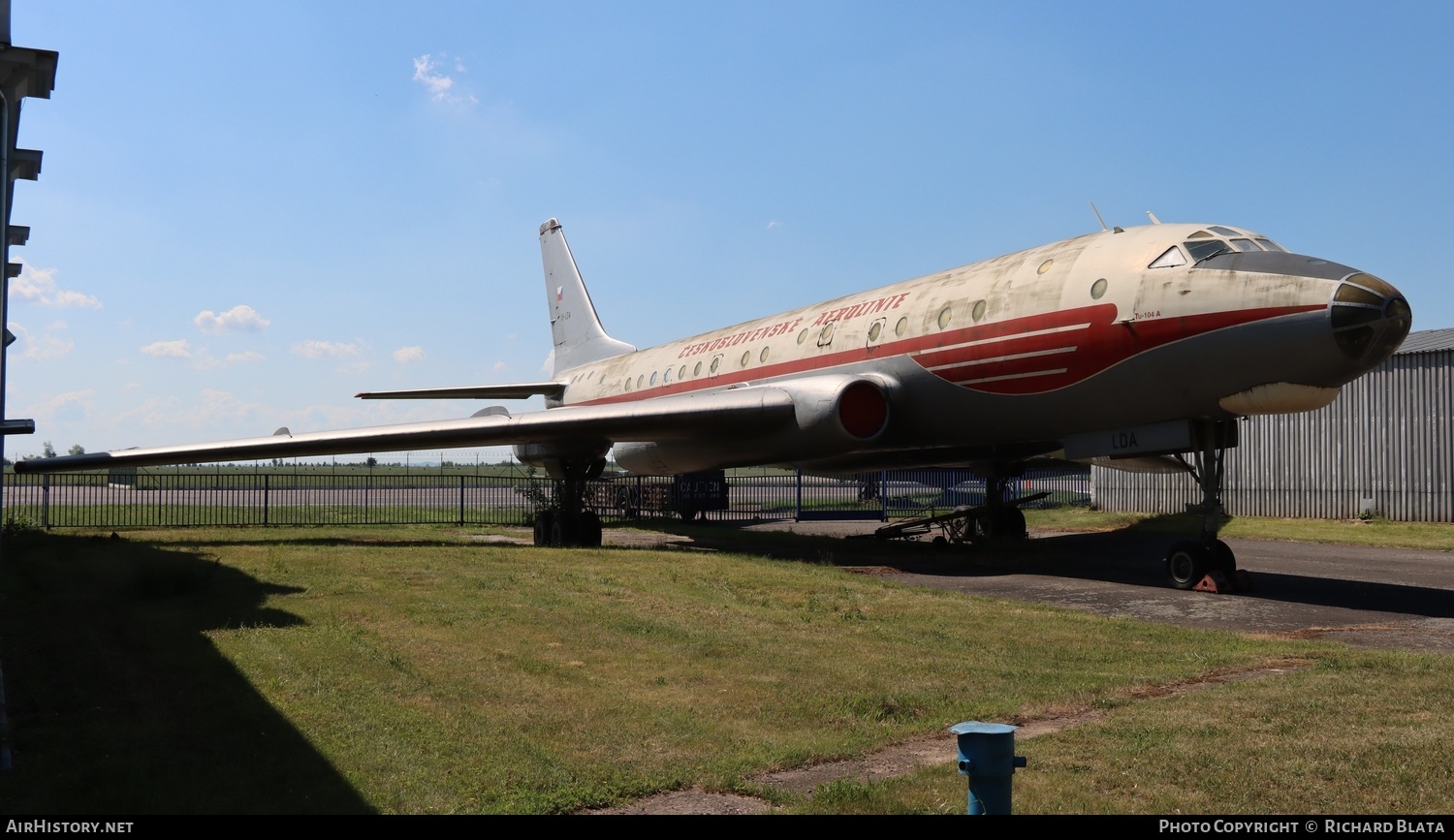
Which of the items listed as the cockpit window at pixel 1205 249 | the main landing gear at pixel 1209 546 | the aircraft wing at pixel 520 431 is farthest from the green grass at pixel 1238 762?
the aircraft wing at pixel 520 431

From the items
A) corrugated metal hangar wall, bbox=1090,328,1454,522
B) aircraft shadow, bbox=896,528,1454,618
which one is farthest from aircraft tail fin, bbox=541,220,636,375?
corrugated metal hangar wall, bbox=1090,328,1454,522

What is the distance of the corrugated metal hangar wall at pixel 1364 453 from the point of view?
20938 millimetres

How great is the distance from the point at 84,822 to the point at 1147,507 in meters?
25.2

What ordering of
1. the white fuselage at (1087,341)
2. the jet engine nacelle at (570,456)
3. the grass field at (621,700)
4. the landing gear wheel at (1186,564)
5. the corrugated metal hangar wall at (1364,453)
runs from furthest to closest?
the corrugated metal hangar wall at (1364,453) < the jet engine nacelle at (570,456) < the landing gear wheel at (1186,564) < the white fuselage at (1087,341) < the grass field at (621,700)

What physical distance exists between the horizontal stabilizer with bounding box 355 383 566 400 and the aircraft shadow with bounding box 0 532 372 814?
11.6 meters

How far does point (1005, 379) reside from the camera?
12.5m

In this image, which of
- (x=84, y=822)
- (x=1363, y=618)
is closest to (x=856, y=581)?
(x=1363, y=618)

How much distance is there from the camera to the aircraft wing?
49.5 feet

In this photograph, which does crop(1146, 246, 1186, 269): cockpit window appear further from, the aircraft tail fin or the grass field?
Result: the aircraft tail fin

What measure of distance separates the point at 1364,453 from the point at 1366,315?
1500cm

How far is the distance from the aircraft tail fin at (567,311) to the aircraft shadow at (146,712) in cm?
1613

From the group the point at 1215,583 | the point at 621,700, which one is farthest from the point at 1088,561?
the point at 621,700

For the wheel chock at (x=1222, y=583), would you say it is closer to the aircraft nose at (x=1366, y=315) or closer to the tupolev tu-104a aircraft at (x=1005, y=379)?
the tupolev tu-104a aircraft at (x=1005, y=379)

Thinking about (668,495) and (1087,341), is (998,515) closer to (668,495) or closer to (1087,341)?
(1087,341)
